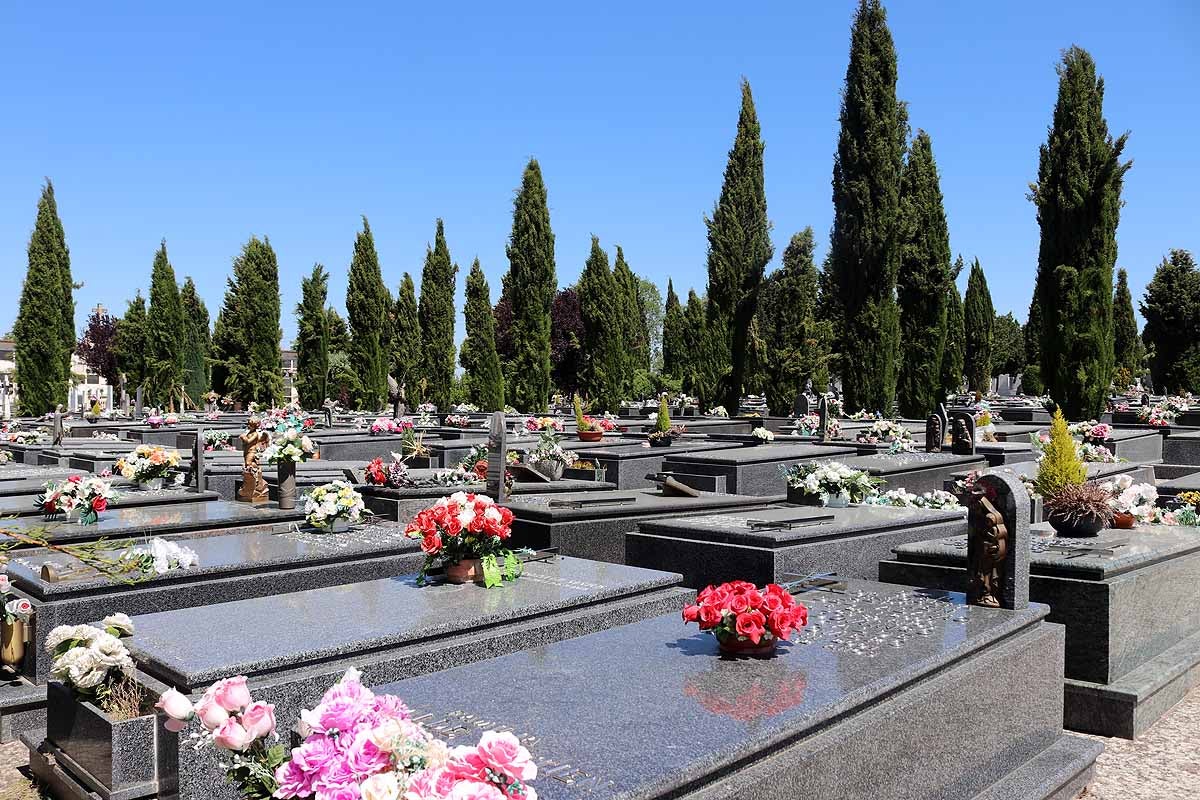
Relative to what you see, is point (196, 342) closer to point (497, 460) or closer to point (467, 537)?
point (497, 460)

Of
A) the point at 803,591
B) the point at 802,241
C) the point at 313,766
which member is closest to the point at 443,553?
the point at 803,591

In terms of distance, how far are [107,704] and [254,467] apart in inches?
199

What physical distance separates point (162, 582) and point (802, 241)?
42.0m

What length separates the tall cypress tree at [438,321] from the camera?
39562 millimetres

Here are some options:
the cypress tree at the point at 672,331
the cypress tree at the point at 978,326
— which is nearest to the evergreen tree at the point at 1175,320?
the cypress tree at the point at 978,326

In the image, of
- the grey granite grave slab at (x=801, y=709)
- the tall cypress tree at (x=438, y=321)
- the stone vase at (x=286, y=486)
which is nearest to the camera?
the grey granite grave slab at (x=801, y=709)

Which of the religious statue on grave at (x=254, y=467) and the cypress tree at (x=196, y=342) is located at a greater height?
the cypress tree at (x=196, y=342)

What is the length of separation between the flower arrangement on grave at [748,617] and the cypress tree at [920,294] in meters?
25.9

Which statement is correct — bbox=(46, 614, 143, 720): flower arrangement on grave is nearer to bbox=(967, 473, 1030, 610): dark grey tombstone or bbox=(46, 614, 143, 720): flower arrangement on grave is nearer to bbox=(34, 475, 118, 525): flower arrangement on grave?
bbox=(34, 475, 118, 525): flower arrangement on grave

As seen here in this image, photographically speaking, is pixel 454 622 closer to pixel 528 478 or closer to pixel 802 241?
pixel 528 478

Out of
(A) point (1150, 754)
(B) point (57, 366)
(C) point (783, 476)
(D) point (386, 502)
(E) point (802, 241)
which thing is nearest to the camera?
(A) point (1150, 754)

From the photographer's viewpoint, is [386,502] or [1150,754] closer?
[1150,754]

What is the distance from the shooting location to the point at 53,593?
5.45m

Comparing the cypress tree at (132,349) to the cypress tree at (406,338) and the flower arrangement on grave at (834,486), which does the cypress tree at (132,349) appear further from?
the flower arrangement on grave at (834,486)
